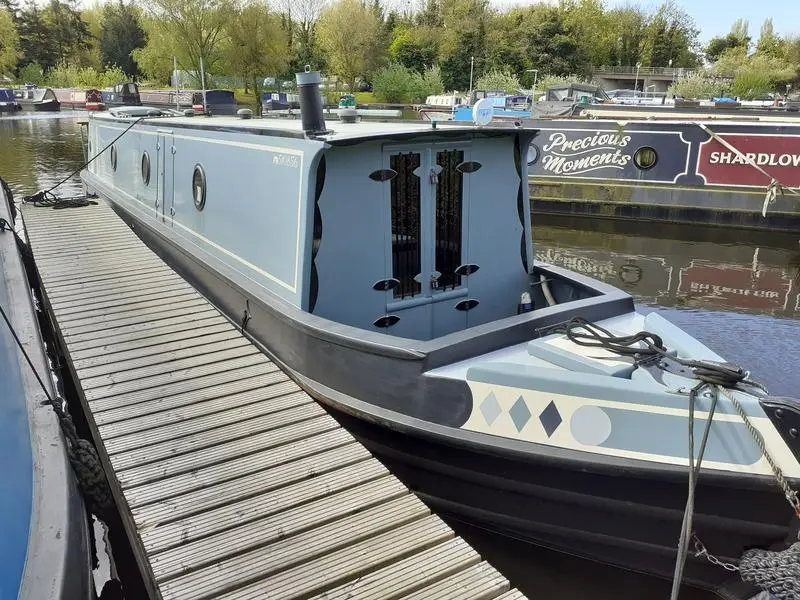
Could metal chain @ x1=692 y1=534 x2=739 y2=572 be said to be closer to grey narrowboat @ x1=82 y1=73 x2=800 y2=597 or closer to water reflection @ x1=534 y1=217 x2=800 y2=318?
grey narrowboat @ x1=82 y1=73 x2=800 y2=597

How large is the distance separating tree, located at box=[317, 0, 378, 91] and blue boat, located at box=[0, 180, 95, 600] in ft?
163

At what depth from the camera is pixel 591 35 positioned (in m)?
61.3

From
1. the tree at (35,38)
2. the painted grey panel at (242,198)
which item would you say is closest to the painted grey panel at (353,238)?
the painted grey panel at (242,198)

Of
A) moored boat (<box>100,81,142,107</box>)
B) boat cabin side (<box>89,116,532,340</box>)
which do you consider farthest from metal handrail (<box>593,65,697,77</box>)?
boat cabin side (<box>89,116,532,340</box>)

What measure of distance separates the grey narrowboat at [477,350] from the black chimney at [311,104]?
0.01 m

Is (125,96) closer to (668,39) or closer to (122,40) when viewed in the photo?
(122,40)

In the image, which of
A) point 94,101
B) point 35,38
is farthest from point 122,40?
point 94,101

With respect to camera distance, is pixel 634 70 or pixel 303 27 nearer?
pixel 303 27

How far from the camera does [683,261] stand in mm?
11180

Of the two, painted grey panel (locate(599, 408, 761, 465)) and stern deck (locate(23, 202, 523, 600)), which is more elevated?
painted grey panel (locate(599, 408, 761, 465))

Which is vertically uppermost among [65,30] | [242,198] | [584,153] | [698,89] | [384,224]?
[65,30]

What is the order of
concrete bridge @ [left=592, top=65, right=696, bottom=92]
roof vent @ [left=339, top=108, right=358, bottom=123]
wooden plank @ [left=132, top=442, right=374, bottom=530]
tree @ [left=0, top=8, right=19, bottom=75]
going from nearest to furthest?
wooden plank @ [left=132, top=442, right=374, bottom=530] → roof vent @ [left=339, top=108, right=358, bottom=123] → tree @ [left=0, top=8, right=19, bottom=75] → concrete bridge @ [left=592, top=65, right=696, bottom=92]

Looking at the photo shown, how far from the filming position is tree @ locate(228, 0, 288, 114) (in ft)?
140

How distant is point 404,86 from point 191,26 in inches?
581
